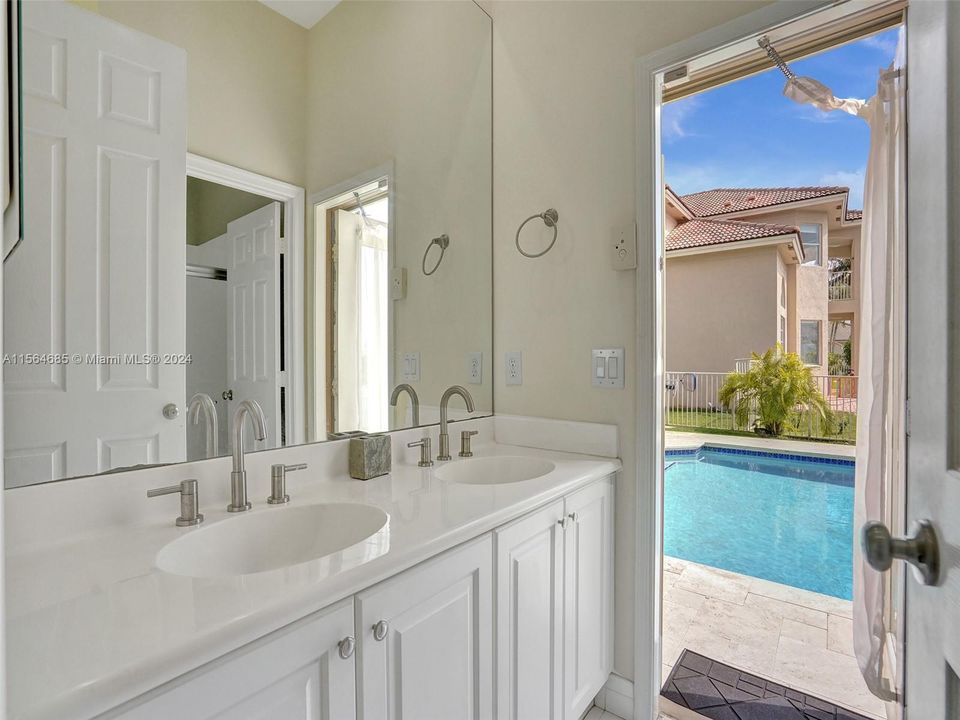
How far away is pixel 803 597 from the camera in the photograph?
2535 millimetres

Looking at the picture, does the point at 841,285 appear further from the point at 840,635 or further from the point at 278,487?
the point at 278,487

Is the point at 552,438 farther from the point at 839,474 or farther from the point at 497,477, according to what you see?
the point at 839,474

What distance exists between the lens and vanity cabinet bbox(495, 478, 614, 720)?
120cm

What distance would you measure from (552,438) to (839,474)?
4743 millimetres

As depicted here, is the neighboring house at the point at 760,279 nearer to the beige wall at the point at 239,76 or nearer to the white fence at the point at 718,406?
the white fence at the point at 718,406

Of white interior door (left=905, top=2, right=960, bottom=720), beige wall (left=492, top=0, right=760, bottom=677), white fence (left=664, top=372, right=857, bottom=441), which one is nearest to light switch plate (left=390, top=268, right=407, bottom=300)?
beige wall (left=492, top=0, right=760, bottom=677)

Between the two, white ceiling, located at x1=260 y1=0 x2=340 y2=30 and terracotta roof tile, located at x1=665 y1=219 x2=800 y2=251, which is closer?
white ceiling, located at x1=260 y1=0 x2=340 y2=30

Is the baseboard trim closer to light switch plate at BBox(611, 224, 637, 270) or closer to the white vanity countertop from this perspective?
the white vanity countertop

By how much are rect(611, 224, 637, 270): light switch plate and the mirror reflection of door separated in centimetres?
81

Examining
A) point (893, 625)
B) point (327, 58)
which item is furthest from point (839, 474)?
point (327, 58)

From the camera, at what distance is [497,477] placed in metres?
1.75

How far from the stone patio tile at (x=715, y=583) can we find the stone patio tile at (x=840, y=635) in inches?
14.7

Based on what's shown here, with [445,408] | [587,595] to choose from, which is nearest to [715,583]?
[587,595]

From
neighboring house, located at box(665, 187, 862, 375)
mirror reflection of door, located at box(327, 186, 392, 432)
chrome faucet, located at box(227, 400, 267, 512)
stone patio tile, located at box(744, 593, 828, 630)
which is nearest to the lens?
chrome faucet, located at box(227, 400, 267, 512)
